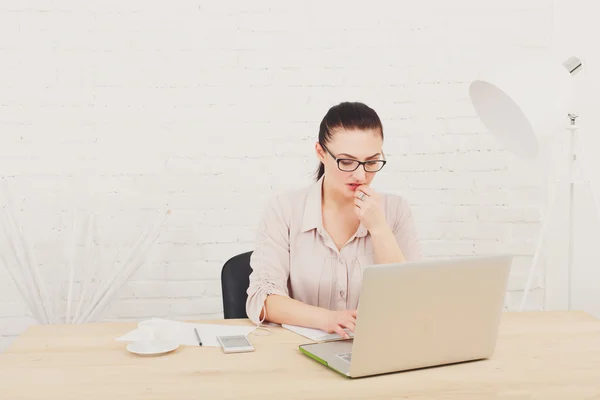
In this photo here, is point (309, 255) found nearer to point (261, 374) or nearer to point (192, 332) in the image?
point (192, 332)

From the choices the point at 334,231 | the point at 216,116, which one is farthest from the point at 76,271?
the point at 334,231

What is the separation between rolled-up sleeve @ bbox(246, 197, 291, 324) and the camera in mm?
2029

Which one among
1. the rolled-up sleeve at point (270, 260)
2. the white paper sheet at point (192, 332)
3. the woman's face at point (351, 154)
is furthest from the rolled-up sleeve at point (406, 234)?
the white paper sheet at point (192, 332)

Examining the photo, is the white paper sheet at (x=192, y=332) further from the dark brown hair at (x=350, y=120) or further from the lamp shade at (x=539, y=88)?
the lamp shade at (x=539, y=88)

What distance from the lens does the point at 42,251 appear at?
286 cm

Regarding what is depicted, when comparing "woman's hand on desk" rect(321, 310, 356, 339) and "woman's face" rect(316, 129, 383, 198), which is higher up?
"woman's face" rect(316, 129, 383, 198)

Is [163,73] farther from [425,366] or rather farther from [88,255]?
[425,366]

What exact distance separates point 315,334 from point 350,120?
2.17 ft

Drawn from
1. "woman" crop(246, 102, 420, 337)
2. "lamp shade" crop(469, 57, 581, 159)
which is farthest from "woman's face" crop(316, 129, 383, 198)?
"lamp shade" crop(469, 57, 581, 159)

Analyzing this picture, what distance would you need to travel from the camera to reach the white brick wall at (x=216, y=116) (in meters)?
2.81

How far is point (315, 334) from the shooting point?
6.09ft

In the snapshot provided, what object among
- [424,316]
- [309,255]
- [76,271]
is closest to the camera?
[424,316]

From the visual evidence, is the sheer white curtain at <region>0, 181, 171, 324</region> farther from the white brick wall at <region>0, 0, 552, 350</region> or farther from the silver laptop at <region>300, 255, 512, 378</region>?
the silver laptop at <region>300, 255, 512, 378</region>

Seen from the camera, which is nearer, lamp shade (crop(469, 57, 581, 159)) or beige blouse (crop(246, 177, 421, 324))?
lamp shade (crop(469, 57, 581, 159))
